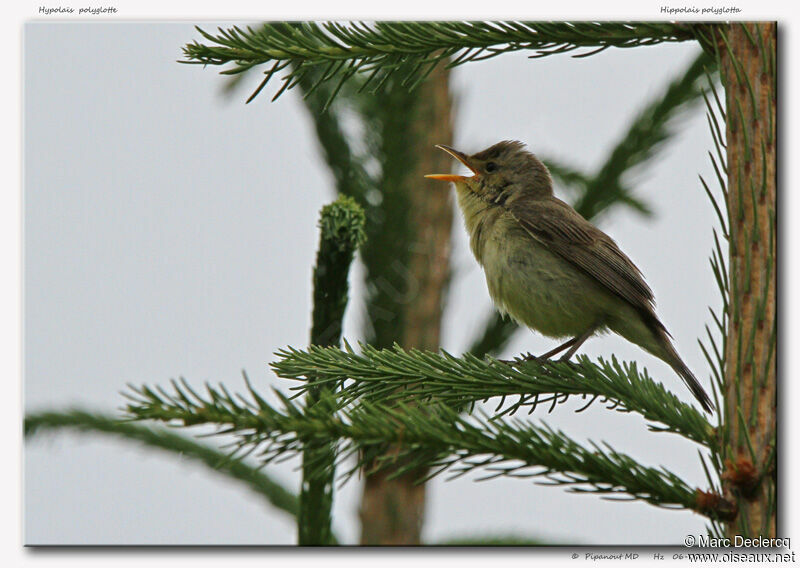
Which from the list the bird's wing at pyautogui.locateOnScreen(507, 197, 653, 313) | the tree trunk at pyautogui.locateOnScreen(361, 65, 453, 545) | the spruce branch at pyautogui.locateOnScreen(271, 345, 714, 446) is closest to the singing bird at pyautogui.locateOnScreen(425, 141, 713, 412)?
the bird's wing at pyautogui.locateOnScreen(507, 197, 653, 313)

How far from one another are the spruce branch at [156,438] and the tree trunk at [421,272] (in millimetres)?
432

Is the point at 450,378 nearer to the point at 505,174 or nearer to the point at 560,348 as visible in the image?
the point at 560,348

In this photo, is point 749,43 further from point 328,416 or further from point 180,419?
point 180,419

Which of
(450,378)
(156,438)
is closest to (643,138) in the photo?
(450,378)

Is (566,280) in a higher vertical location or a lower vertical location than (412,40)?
lower

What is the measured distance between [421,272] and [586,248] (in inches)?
28.0

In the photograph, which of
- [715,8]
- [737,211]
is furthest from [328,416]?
[715,8]

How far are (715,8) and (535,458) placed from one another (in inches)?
61.8

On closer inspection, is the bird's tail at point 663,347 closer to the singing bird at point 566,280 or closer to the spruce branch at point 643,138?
the singing bird at point 566,280

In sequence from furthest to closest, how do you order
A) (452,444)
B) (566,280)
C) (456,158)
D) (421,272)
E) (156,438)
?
1. (456,158)
2. (566,280)
3. (421,272)
4. (156,438)
5. (452,444)

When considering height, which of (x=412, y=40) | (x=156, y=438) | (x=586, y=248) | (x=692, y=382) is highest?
(x=412, y=40)

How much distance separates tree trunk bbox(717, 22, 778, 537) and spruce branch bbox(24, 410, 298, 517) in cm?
180

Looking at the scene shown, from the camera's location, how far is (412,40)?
2221 millimetres

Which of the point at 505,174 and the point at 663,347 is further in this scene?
the point at 505,174
